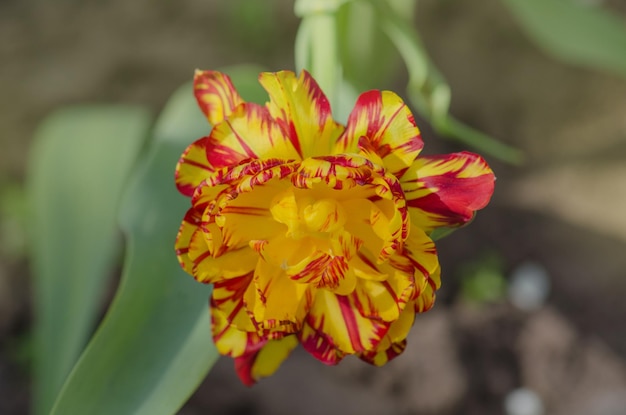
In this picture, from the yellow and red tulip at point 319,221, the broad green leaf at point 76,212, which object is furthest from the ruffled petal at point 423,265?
the broad green leaf at point 76,212

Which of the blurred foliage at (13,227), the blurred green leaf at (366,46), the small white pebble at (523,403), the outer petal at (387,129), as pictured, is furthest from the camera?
the blurred foliage at (13,227)

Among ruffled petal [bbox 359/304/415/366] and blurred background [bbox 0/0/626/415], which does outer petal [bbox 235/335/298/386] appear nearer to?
ruffled petal [bbox 359/304/415/366]

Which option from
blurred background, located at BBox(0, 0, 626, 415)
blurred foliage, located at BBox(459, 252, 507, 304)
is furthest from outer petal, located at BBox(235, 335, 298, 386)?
blurred foliage, located at BBox(459, 252, 507, 304)

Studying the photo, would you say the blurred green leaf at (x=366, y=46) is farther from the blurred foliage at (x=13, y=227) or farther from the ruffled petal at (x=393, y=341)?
the blurred foliage at (x=13, y=227)

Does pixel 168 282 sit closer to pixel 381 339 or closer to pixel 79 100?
pixel 381 339

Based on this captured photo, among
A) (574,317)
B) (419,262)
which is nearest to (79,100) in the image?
(574,317)

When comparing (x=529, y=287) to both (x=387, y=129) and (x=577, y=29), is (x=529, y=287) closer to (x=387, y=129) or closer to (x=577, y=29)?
(x=577, y=29)

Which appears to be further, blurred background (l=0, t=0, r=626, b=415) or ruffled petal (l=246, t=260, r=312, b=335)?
blurred background (l=0, t=0, r=626, b=415)
